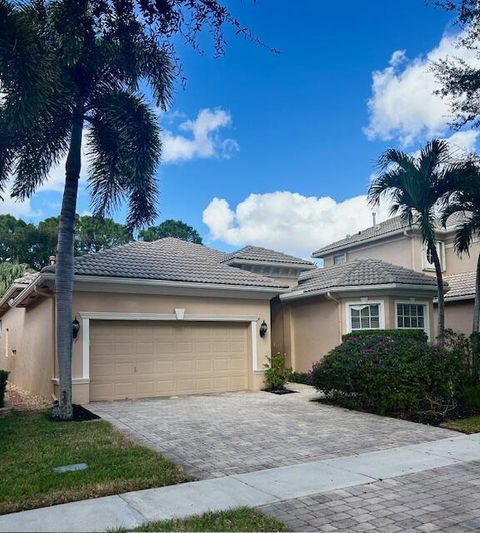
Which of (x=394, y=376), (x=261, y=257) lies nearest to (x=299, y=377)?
(x=261, y=257)

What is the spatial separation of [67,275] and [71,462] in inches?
187

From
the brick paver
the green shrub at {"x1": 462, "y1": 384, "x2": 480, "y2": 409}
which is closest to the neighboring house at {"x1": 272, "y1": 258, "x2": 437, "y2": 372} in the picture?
the green shrub at {"x1": 462, "y1": 384, "x2": 480, "y2": 409}

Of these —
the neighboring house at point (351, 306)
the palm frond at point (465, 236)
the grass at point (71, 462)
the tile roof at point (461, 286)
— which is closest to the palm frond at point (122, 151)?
the grass at point (71, 462)

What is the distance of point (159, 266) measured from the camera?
1439cm

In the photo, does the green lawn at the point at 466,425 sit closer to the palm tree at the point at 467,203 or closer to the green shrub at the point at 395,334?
the green shrub at the point at 395,334

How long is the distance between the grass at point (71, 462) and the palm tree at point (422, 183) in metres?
9.15

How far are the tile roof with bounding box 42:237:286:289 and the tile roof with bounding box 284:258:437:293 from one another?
6.17 ft

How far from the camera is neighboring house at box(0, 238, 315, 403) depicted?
499 inches

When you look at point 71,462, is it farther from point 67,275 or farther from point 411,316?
point 411,316

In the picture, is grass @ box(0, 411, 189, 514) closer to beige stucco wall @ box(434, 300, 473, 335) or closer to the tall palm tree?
the tall palm tree

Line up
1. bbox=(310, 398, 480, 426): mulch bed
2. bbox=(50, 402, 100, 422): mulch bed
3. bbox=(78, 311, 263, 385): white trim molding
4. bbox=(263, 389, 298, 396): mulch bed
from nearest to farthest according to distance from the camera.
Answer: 1. bbox=(310, 398, 480, 426): mulch bed
2. bbox=(50, 402, 100, 422): mulch bed
3. bbox=(78, 311, 263, 385): white trim molding
4. bbox=(263, 389, 298, 396): mulch bed

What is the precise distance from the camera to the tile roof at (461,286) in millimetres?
18516

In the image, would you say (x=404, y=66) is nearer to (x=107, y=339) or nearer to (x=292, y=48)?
(x=292, y=48)

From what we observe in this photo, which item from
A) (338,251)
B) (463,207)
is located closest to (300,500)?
(463,207)
